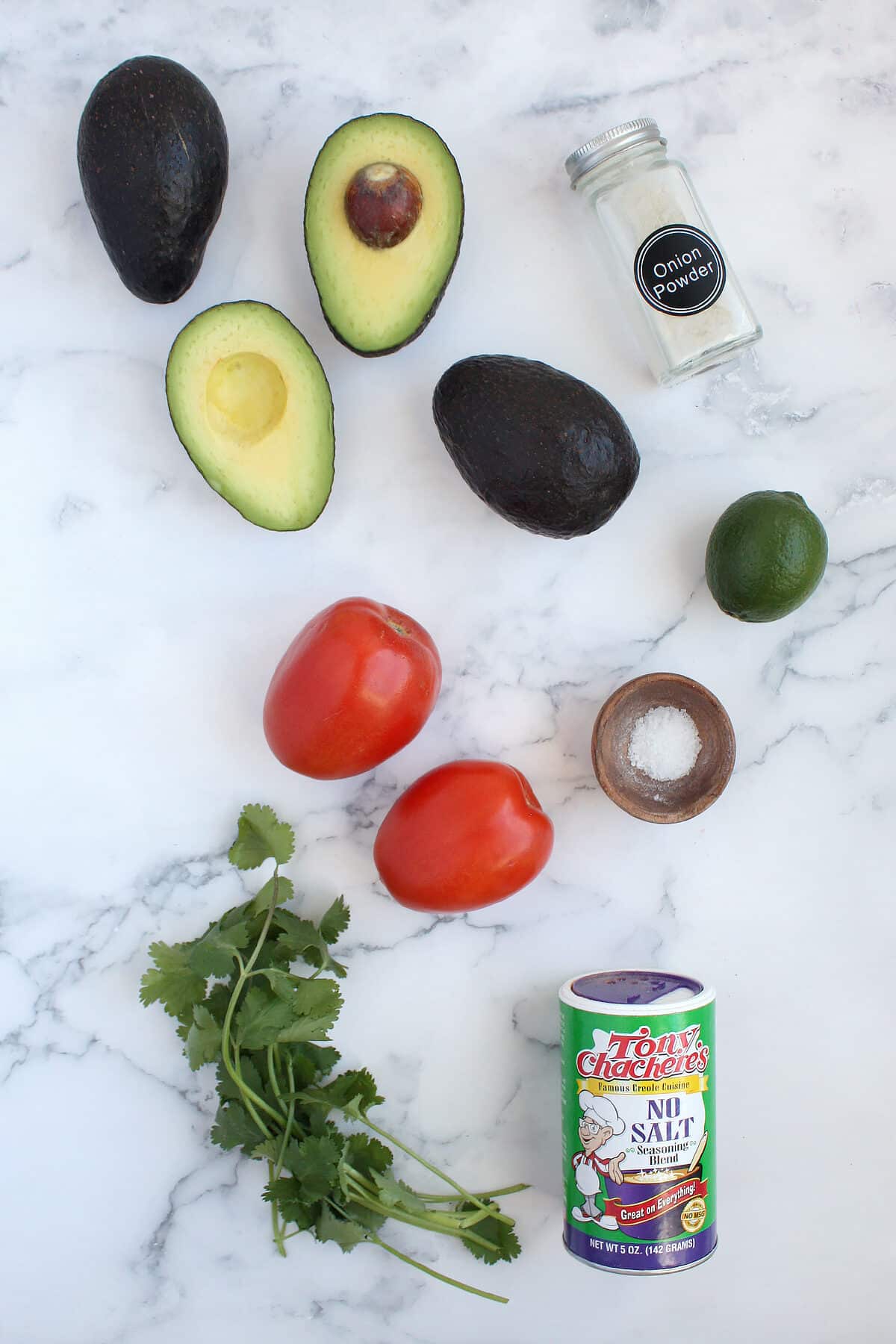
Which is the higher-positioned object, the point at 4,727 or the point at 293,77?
the point at 293,77

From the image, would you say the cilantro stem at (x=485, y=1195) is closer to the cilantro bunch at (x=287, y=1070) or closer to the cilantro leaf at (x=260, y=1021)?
the cilantro bunch at (x=287, y=1070)

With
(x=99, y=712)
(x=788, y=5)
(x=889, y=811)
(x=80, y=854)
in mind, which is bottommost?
(x=889, y=811)

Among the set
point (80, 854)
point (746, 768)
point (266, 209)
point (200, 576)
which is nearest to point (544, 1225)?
point (746, 768)

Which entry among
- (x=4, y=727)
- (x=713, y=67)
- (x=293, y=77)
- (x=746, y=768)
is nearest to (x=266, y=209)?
(x=293, y=77)

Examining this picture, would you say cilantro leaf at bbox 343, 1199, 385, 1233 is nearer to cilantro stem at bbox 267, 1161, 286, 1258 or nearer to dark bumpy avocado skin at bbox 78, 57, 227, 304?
cilantro stem at bbox 267, 1161, 286, 1258

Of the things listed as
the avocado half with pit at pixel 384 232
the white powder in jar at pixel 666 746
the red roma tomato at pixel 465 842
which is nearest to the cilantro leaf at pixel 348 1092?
the red roma tomato at pixel 465 842

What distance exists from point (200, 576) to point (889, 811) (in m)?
0.79

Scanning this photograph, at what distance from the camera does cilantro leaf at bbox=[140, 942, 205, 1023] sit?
3.45 feet

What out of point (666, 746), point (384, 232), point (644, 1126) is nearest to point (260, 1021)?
point (644, 1126)

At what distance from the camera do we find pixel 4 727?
1.12m

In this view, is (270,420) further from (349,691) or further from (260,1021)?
(260,1021)

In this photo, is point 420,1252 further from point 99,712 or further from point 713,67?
point 713,67

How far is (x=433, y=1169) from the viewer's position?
1.03 meters

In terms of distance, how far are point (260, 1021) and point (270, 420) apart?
593mm
